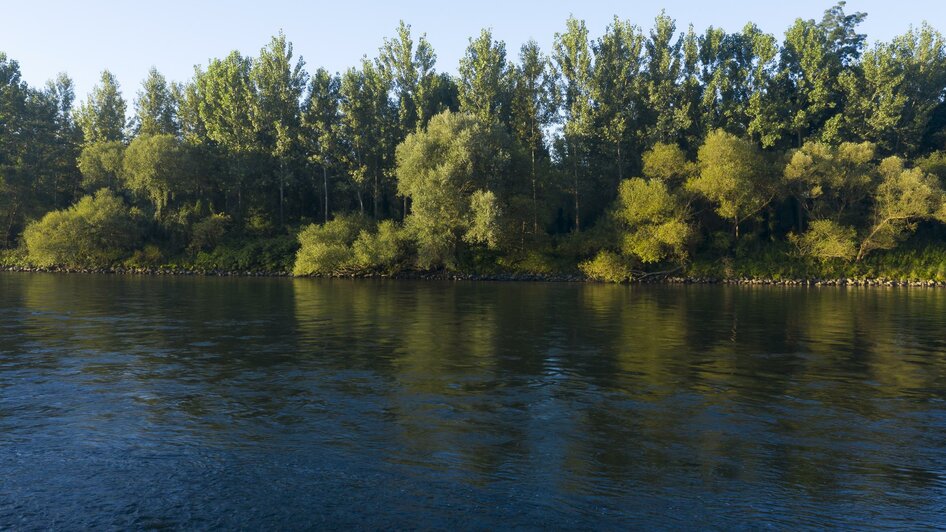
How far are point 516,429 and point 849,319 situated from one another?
30747 mm

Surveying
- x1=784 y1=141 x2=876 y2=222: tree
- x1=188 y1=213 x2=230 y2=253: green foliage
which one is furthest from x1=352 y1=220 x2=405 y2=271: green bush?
x1=784 y1=141 x2=876 y2=222: tree

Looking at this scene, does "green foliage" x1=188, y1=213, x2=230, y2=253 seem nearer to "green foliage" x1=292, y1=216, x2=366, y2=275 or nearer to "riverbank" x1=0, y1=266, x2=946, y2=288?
"riverbank" x1=0, y1=266, x2=946, y2=288

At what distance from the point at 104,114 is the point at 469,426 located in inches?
4545

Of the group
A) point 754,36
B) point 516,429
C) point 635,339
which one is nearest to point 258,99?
point 754,36

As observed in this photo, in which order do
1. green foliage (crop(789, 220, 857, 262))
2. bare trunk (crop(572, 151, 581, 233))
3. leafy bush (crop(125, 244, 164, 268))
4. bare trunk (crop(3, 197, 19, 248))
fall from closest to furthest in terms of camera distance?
green foliage (crop(789, 220, 857, 262)), bare trunk (crop(572, 151, 581, 233)), leafy bush (crop(125, 244, 164, 268)), bare trunk (crop(3, 197, 19, 248))

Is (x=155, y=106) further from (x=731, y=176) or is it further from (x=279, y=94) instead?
(x=731, y=176)

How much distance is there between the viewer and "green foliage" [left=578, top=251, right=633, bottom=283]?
2995 inches

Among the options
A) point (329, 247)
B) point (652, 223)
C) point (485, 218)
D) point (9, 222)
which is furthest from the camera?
point (9, 222)

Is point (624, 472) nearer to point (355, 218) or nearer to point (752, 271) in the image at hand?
point (752, 271)

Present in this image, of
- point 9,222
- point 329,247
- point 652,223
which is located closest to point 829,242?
point 652,223

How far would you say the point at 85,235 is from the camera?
9244 cm

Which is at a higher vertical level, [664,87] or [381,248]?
[664,87]

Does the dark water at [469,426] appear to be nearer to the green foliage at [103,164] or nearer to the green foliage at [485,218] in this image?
the green foliage at [485,218]

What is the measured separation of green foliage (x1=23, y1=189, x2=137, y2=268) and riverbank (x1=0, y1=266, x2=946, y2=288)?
1.75 metres
